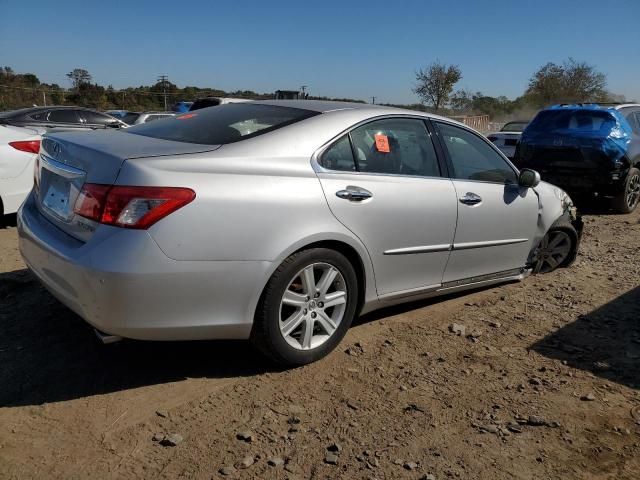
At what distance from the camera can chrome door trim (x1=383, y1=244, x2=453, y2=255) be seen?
3544mm

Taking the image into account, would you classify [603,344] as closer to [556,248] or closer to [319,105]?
[556,248]

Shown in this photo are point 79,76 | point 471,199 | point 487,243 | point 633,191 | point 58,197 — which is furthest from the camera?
point 79,76

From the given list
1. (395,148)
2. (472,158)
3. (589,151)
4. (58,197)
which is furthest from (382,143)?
(589,151)

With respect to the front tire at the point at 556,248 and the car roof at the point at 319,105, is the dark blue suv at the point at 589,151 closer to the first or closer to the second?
the front tire at the point at 556,248

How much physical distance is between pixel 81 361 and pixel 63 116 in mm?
10132

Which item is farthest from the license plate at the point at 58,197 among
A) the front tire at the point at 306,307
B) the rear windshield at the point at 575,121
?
the rear windshield at the point at 575,121

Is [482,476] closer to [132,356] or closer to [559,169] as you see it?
[132,356]

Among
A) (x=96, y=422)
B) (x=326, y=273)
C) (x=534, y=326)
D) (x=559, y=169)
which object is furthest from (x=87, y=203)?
(x=559, y=169)

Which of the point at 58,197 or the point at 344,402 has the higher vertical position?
the point at 58,197

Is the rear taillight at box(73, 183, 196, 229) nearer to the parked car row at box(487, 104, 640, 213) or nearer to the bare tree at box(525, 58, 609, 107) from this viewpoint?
the parked car row at box(487, 104, 640, 213)

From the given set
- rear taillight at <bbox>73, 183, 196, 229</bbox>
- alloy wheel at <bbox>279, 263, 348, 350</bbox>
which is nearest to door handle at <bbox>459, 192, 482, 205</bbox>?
alloy wheel at <bbox>279, 263, 348, 350</bbox>

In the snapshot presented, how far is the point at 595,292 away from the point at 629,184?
4792 mm

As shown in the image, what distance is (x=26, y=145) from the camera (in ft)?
20.4

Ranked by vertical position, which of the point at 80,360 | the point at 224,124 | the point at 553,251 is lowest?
the point at 80,360
